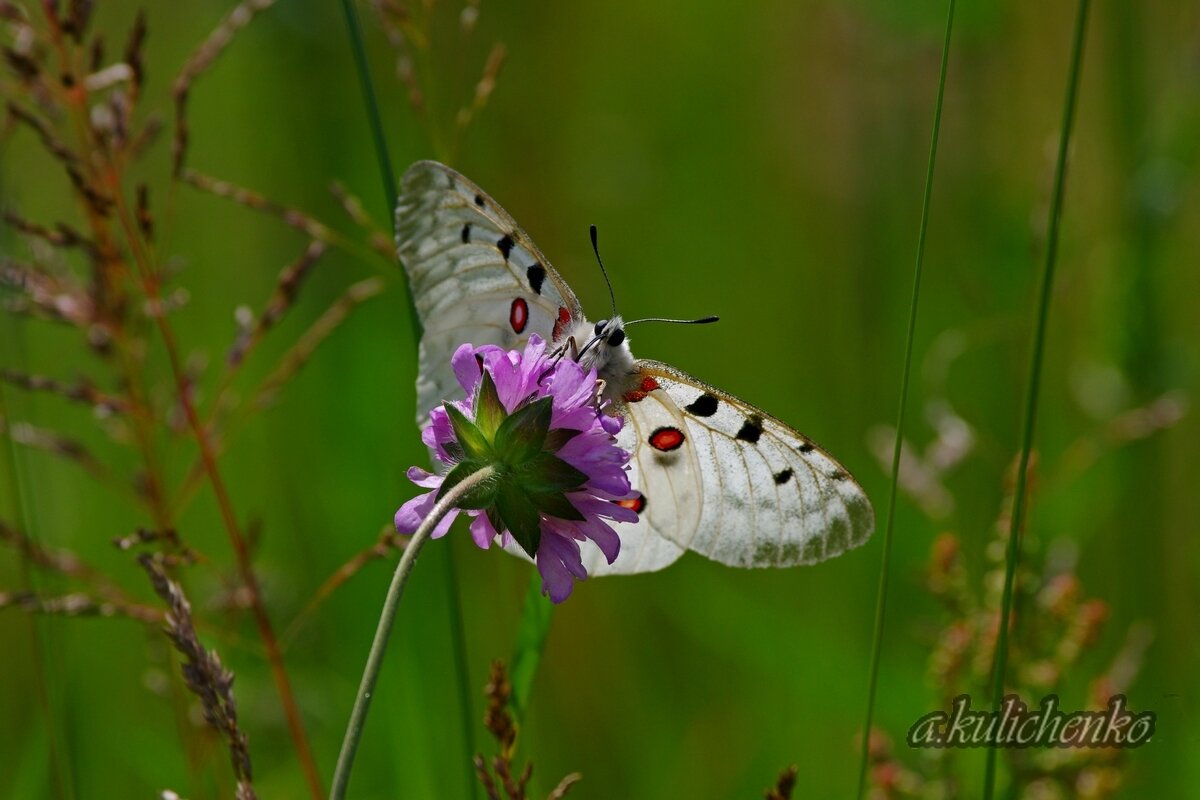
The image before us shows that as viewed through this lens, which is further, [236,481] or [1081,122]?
[1081,122]

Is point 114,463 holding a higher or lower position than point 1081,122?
lower

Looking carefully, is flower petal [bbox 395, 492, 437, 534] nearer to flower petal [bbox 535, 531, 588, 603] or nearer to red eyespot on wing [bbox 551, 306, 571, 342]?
flower petal [bbox 535, 531, 588, 603]

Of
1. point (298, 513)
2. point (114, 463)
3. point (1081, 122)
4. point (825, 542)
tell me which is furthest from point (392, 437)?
point (1081, 122)

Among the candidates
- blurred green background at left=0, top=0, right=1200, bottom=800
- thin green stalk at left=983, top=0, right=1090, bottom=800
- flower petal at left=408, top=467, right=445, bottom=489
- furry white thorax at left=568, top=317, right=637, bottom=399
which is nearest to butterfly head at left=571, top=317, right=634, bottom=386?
furry white thorax at left=568, top=317, right=637, bottom=399

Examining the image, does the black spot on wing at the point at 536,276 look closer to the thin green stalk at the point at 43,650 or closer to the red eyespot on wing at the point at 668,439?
the red eyespot on wing at the point at 668,439

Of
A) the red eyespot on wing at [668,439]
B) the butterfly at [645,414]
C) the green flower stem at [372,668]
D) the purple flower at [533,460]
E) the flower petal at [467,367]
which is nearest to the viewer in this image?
the green flower stem at [372,668]

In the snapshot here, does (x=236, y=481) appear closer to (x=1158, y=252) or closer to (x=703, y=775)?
(x=703, y=775)
